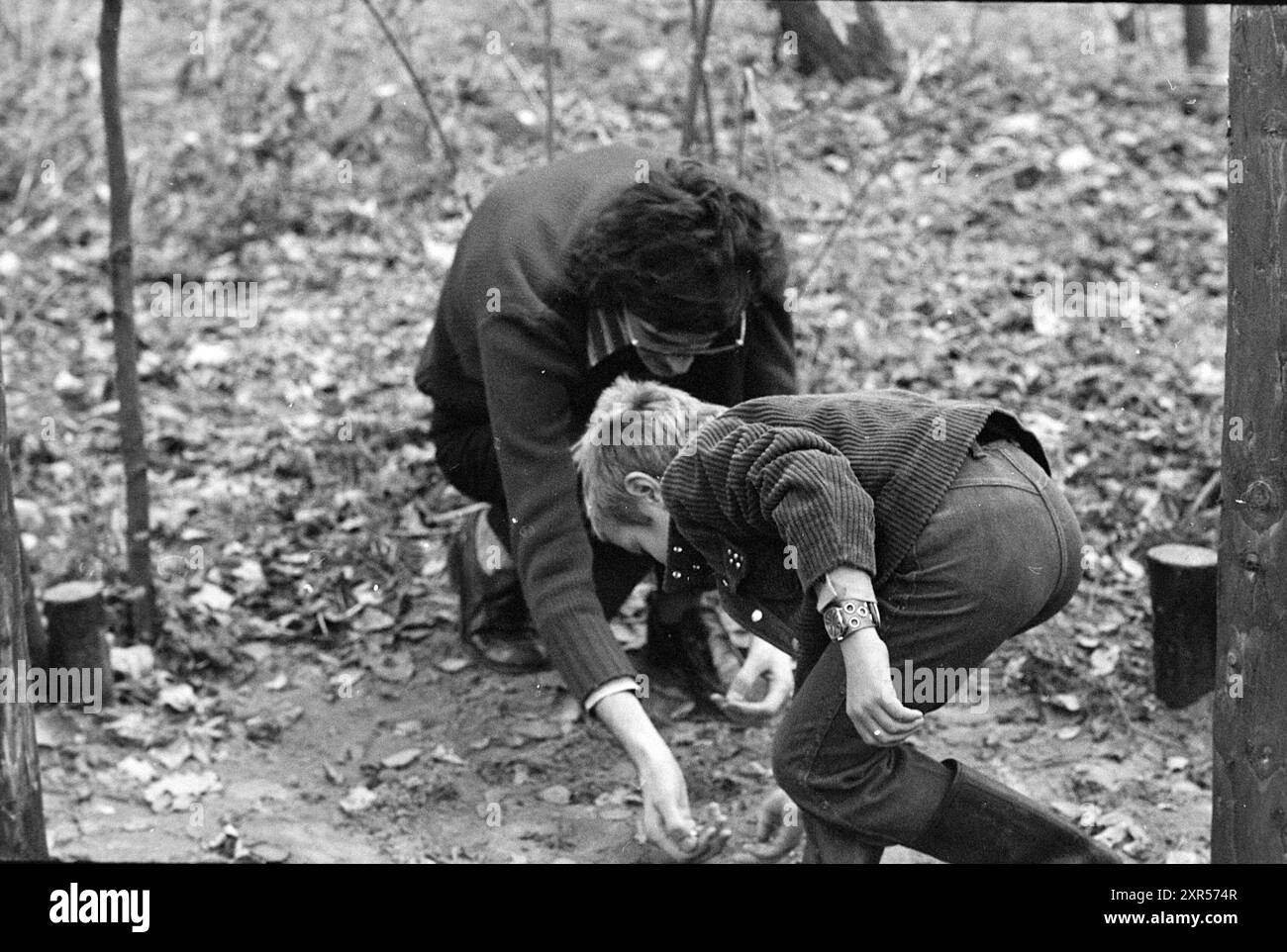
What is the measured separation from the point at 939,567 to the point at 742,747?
1.28 m

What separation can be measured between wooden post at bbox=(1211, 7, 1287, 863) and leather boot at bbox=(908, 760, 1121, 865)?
25 cm

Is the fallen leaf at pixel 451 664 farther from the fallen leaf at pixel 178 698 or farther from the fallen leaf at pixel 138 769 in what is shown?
the fallen leaf at pixel 138 769

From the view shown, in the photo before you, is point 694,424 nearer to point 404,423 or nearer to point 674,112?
point 404,423

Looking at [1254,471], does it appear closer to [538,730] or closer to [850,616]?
[850,616]

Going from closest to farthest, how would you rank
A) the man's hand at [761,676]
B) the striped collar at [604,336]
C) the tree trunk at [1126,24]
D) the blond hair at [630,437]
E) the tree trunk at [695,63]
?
1. the blond hair at [630,437]
2. the striped collar at [604,336]
3. the man's hand at [761,676]
4. the tree trunk at [695,63]
5. the tree trunk at [1126,24]

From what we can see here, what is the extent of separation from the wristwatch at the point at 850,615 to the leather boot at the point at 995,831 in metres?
0.49

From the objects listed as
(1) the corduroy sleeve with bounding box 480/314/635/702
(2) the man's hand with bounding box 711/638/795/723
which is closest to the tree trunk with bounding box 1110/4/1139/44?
(2) the man's hand with bounding box 711/638/795/723

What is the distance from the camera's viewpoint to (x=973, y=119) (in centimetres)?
655

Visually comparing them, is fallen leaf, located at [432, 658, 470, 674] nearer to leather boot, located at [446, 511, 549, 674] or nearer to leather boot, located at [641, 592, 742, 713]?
leather boot, located at [446, 511, 549, 674]

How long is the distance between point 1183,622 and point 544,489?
1.61 meters

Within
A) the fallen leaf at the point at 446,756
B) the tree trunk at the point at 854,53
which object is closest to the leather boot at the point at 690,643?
the fallen leaf at the point at 446,756

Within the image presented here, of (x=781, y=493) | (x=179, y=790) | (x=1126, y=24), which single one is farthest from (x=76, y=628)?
(x=1126, y=24)

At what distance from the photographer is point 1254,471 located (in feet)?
8.34

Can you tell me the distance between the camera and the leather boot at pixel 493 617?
3.88 m
